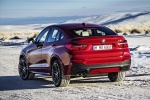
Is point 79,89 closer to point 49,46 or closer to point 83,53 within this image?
point 83,53

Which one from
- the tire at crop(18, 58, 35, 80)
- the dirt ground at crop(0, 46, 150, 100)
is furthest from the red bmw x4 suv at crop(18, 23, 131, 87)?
the tire at crop(18, 58, 35, 80)

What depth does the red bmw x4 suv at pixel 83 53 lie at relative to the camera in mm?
10117

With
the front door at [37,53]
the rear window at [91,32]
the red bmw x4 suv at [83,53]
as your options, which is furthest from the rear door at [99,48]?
the front door at [37,53]

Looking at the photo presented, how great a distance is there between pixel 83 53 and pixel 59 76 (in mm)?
926

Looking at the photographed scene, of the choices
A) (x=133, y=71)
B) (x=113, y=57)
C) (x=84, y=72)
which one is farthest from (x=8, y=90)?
(x=133, y=71)

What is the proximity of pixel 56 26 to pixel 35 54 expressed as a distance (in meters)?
1.25

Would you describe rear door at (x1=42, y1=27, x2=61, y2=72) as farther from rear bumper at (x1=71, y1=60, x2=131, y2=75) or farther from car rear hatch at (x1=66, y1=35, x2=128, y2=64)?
rear bumper at (x1=71, y1=60, x2=131, y2=75)

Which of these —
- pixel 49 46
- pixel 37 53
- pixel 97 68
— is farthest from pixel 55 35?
pixel 97 68

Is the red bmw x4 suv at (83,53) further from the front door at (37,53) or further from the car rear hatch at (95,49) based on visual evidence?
the front door at (37,53)

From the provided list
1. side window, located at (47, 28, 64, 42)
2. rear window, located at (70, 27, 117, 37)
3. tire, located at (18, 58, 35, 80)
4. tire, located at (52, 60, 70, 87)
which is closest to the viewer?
tire, located at (52, 60, 70, 87)

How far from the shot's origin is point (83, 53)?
33.1 feet

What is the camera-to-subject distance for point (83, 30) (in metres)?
10.9

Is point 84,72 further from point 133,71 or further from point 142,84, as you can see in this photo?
point 133,71

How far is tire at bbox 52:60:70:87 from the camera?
34.3ft
